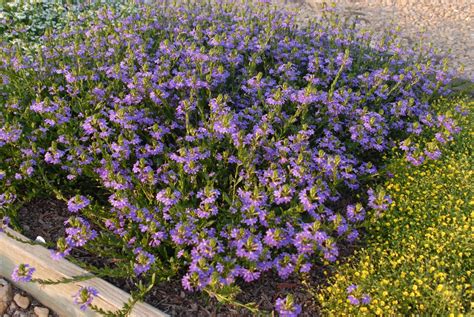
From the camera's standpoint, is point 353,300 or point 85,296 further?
point 353,300

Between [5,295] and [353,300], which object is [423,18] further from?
[5,295]

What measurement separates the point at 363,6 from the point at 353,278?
841 cm

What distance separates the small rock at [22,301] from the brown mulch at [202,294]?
49cm

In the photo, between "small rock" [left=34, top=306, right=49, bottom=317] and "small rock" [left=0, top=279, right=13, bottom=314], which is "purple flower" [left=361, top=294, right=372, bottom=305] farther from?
"small rock" [left=0, top=279, right=13, bottom=314]

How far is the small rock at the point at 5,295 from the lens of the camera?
3795mm

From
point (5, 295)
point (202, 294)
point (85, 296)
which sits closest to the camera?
point (85, 296)

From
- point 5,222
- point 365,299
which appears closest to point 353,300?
point 365,299

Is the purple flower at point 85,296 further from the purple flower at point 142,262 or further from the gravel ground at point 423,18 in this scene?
the gravel ground at point 423,18

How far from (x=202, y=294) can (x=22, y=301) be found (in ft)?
5.04

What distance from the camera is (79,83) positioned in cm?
468

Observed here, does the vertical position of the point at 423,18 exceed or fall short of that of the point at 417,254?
it exceeds it

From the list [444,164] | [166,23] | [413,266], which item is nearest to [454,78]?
[444,164]

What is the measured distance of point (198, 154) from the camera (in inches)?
148

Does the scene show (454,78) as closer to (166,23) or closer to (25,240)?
(166,23)
